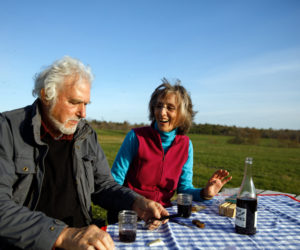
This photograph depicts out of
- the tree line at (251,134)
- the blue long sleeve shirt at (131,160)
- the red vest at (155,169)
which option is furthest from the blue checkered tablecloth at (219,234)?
the tree line at (251,134)

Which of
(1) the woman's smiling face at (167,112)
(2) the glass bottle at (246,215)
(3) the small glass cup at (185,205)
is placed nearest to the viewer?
(2) the glass bottle at (246,215)

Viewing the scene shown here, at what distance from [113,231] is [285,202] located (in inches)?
80.4

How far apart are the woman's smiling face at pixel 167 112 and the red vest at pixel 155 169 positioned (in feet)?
0.54

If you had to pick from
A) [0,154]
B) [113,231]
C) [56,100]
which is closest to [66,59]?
[56,100]

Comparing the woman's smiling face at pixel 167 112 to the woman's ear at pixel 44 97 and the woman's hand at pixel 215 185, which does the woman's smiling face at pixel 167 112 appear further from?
the woman's ear at pixel 44 97

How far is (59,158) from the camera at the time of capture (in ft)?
7.86

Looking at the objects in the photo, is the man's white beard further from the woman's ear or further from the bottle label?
the bottle label

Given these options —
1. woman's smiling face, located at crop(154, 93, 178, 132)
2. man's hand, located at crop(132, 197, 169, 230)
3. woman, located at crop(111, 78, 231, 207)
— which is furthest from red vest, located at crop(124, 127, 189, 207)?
man's hand, located at crop(132, 197, 169, 230)

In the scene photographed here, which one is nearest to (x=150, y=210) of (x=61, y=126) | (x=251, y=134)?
(x=61, y=126)

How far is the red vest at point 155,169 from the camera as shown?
3250mm

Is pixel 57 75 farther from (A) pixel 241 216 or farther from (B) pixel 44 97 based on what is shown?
(A) pixel 241 216

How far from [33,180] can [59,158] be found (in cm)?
31

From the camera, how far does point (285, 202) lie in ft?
9.53

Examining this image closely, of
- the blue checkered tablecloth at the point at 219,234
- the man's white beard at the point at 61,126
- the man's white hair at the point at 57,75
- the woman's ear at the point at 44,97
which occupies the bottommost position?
the blue checkered tablecloth at the point at 219,234
